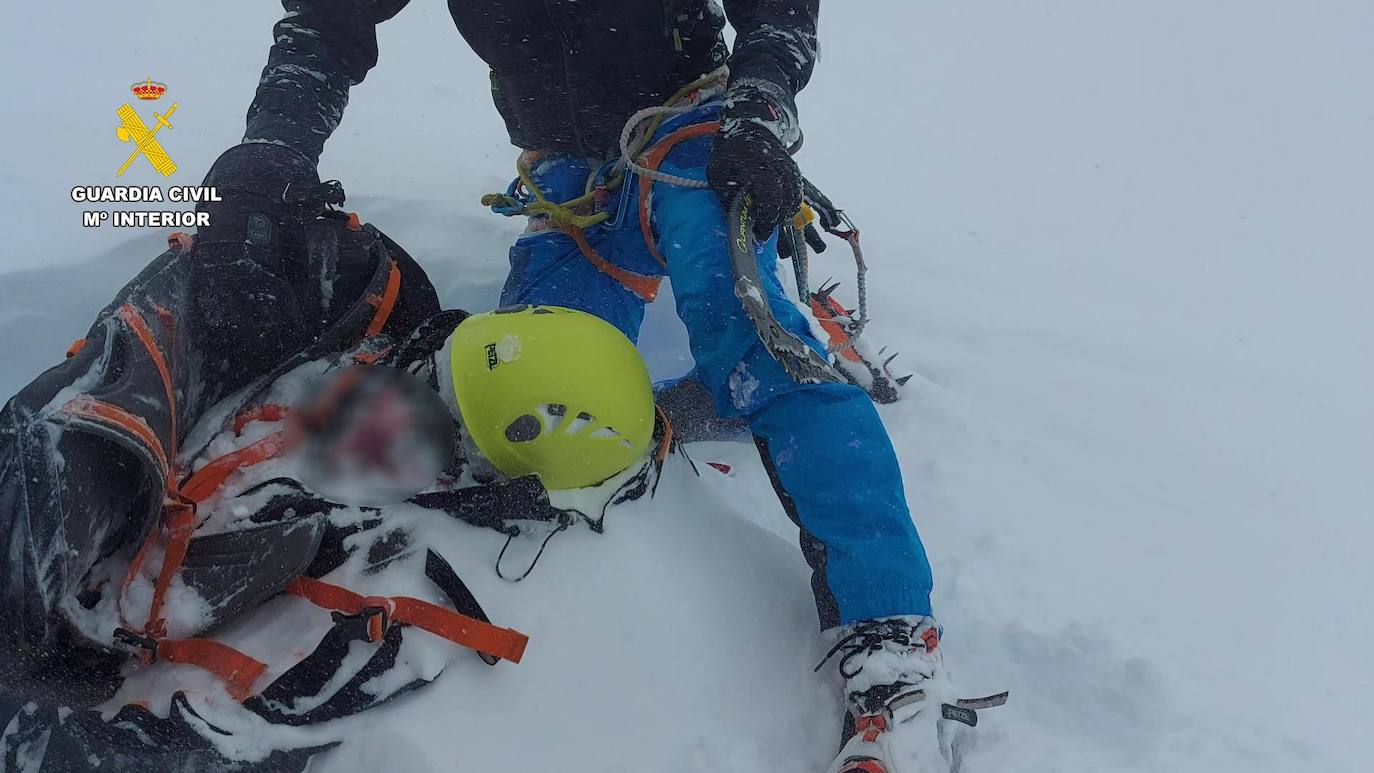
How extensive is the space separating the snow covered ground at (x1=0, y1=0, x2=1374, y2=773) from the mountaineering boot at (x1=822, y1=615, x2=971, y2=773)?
0.38ft

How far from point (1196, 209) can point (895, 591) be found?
4.19 m

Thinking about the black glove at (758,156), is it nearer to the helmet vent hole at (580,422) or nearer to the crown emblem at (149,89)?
the helmet vent hole at (580,422)

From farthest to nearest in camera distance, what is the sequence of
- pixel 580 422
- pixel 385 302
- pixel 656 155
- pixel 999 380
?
pixel 999 380
pixel 656 155
pixel 385 302
pixel 580 422

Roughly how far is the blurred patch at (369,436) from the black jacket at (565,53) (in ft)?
3.45

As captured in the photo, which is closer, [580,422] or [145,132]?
[580,422]

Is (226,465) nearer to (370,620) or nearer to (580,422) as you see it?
(370,620)

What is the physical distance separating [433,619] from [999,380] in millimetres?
2234

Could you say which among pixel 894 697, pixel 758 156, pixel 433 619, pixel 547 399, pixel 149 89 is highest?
pixel 758 156

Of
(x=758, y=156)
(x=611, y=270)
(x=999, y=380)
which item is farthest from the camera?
(x=999, y=380)

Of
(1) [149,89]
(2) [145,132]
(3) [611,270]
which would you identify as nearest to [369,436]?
(3) [611,270]

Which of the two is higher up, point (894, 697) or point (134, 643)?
point (134, 643)

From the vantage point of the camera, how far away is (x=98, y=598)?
135cm

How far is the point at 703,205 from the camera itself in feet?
6.74

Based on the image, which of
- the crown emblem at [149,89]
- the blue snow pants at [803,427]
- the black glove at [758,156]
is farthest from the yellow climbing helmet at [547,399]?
the crown emblem at [149,89]
